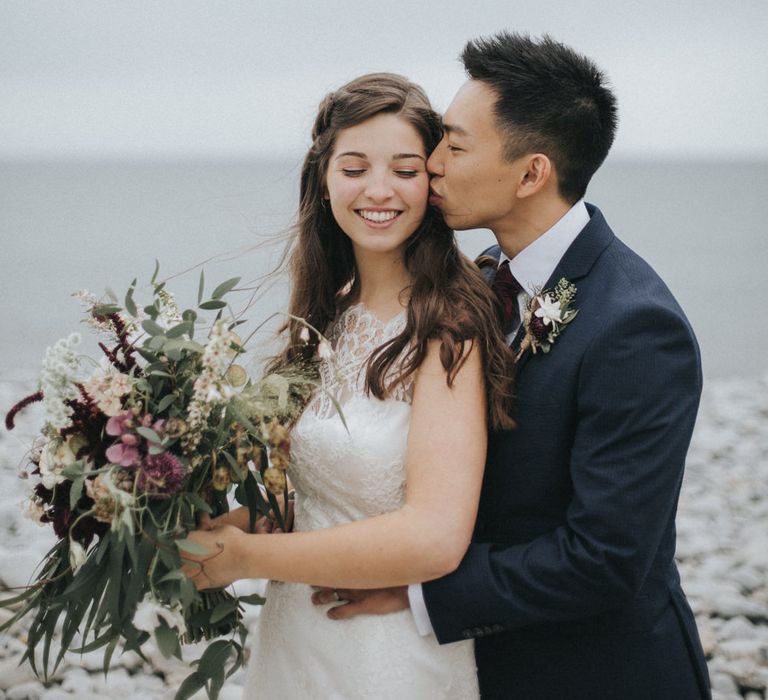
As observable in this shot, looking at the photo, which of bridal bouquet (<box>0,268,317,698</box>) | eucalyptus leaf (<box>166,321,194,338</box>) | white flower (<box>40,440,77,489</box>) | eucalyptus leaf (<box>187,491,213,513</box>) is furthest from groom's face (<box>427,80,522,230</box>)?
white flower (<box>40,440,77,489</box>)

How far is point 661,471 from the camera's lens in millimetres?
2346

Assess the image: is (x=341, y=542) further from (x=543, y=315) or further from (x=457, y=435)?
(x=543, y=315)

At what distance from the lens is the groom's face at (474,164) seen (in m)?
2.73

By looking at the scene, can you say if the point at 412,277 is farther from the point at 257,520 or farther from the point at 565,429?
the point at 257,520

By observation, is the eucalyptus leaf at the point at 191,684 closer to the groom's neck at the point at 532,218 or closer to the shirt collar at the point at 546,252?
the shirt collar at the point at 546,252

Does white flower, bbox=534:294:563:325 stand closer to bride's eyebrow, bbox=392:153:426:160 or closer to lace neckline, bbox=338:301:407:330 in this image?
lace neckline, bbox=338:301:407:330

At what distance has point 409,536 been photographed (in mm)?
2350

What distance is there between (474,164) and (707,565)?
3940 millimetres

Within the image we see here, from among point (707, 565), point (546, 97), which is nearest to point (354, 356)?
point (546, 97)

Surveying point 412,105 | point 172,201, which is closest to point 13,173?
point 172,201

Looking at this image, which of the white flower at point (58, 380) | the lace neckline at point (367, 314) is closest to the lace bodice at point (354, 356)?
the lace neckline at point (367, 314)

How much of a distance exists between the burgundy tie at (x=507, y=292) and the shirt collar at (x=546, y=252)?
0.03 meters

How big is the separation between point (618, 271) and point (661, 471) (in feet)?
1.81

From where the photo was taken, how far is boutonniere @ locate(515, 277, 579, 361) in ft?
8.14
